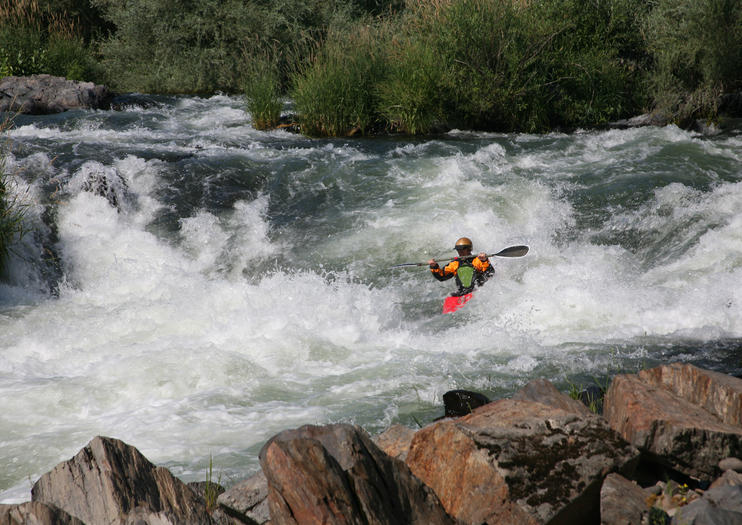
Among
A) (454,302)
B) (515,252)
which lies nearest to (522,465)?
(454,302)

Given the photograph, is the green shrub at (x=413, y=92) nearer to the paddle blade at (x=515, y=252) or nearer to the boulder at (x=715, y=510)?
the paddle blade at (x=515, y=252)

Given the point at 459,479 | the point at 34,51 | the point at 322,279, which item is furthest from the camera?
the point at 34,51

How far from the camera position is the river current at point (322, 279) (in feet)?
14.2

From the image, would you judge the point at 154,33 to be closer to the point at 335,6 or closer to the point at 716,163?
the point at 335,6

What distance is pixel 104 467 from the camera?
2.56 meters

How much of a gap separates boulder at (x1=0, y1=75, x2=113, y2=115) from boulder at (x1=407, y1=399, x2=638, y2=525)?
1103 cm

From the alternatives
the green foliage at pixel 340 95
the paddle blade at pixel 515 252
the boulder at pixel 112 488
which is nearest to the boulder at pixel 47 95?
the green foliage at pixel 340 95

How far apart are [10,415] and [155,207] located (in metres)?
4.18

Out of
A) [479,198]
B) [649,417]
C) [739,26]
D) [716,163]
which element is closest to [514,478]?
[649,417]

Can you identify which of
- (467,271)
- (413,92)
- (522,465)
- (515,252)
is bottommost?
(467,271)

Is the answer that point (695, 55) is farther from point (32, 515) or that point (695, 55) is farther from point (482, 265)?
point (32, 515)

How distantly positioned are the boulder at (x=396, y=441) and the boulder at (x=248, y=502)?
624 mm

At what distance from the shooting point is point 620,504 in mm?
2539

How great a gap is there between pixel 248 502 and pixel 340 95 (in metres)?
8.89
